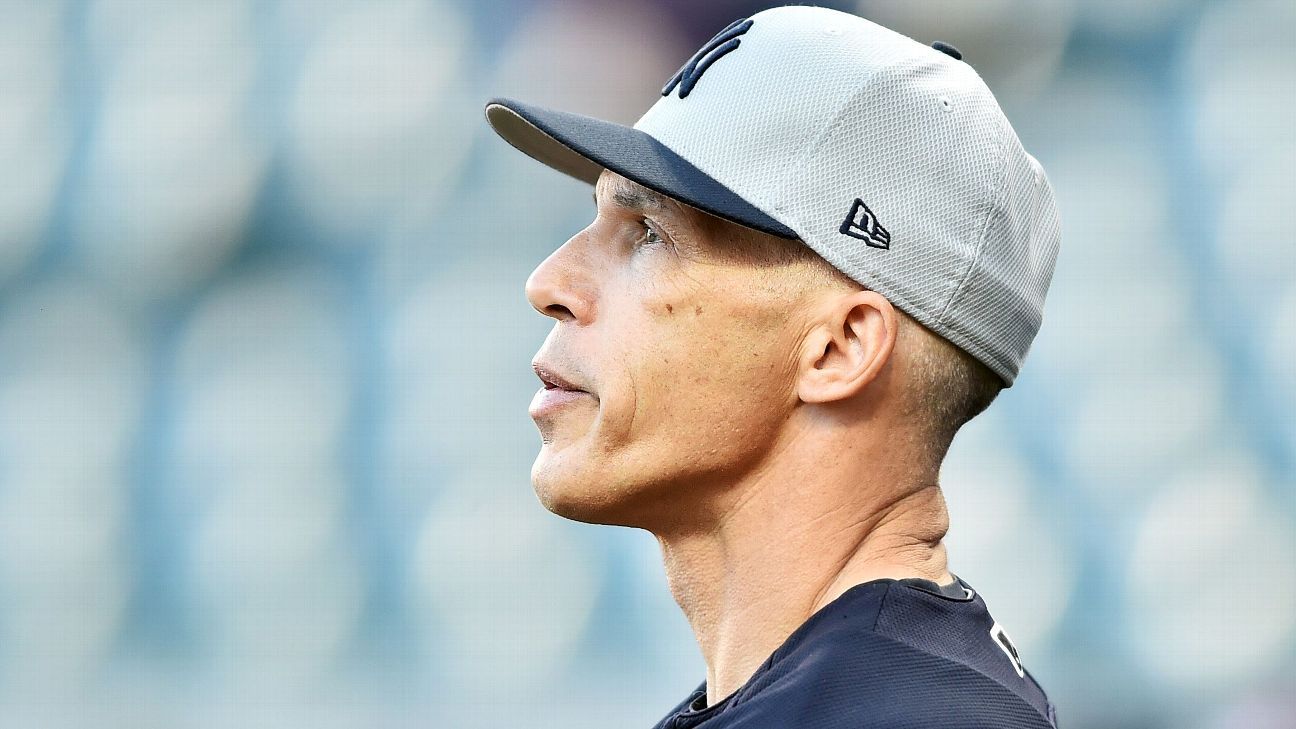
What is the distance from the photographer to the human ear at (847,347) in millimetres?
1242

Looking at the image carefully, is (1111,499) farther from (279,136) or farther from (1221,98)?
(279,136)

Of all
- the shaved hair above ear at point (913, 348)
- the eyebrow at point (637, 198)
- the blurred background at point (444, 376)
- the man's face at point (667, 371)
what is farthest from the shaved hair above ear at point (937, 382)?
the blurred background at point (444, 376)

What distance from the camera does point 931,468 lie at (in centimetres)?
131

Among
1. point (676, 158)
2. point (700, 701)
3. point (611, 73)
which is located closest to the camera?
point (676, 158)

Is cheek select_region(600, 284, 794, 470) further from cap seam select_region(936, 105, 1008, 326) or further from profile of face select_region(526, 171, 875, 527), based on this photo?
cap seam select_region(936, 105, 1008, 326)

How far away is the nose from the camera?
132 centimetres

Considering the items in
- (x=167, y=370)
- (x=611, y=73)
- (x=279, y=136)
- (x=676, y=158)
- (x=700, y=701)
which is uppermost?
(x=611, y=73)

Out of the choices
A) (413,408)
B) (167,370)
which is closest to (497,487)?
(413,408)

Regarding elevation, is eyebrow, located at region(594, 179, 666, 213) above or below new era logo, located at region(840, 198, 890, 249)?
below

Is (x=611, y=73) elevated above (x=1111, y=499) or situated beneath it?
elevated above

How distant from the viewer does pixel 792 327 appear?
4.16ft

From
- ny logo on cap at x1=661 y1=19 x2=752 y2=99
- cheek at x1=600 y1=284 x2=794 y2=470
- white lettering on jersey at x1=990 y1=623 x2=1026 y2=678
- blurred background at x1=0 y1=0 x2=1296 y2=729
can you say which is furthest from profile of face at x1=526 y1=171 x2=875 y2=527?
blurred background at x1=0 y1=0 x2=1296 y2=729

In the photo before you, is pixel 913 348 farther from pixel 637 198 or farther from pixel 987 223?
pixel 637 198

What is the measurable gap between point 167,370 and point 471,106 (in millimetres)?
946
